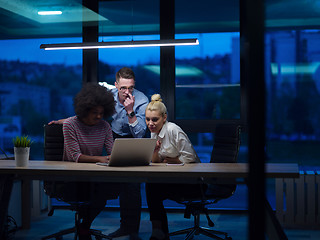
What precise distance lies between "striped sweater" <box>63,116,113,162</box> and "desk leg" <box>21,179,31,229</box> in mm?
585

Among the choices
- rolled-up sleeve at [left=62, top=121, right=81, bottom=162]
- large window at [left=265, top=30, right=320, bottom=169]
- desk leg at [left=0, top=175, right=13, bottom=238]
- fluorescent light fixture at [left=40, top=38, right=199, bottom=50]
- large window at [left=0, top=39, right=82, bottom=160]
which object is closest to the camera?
desk leg at [left=0, top=175, right=13, bottom=238]

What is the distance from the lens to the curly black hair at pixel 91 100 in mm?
3275

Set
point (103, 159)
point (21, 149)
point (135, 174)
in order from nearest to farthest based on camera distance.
A: point (135, 174) → point (21, 149) → point (103, 159)

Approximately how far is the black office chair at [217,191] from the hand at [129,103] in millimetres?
908

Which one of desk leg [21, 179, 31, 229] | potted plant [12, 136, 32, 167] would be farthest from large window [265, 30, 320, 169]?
desk leg [21, 179, 31, 229]

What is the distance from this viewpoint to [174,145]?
11.2 ft

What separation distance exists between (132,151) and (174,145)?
2.04 feet

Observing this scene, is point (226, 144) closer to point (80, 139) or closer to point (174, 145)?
point (174, 145)

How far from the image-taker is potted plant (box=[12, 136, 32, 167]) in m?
2.93

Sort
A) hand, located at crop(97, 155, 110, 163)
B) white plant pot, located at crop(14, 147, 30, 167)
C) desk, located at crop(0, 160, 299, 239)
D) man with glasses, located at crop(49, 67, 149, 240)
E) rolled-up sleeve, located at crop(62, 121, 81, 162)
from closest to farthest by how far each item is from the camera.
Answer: desk, located at crop(0, 160, 299, 239), white plant pot, located at crop(14, 147, 30, 167), hand, located at crop(97, 155, 110, 163), rolled-up sleeve, located at crop(62, 121, 81, 162), man with glasses, located at crop(49, 67, 149, 240)

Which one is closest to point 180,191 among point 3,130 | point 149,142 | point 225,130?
point 149,142

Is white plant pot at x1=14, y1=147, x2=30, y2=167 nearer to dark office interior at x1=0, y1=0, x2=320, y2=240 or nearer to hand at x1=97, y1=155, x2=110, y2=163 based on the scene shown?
dark office interior at x1=0, y1=0, x2=320, y2=240

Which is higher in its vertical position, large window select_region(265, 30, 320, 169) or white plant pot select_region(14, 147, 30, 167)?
large window select_region(265, 30, 320, 169)

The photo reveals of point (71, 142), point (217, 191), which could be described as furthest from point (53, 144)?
point (217, 191)
